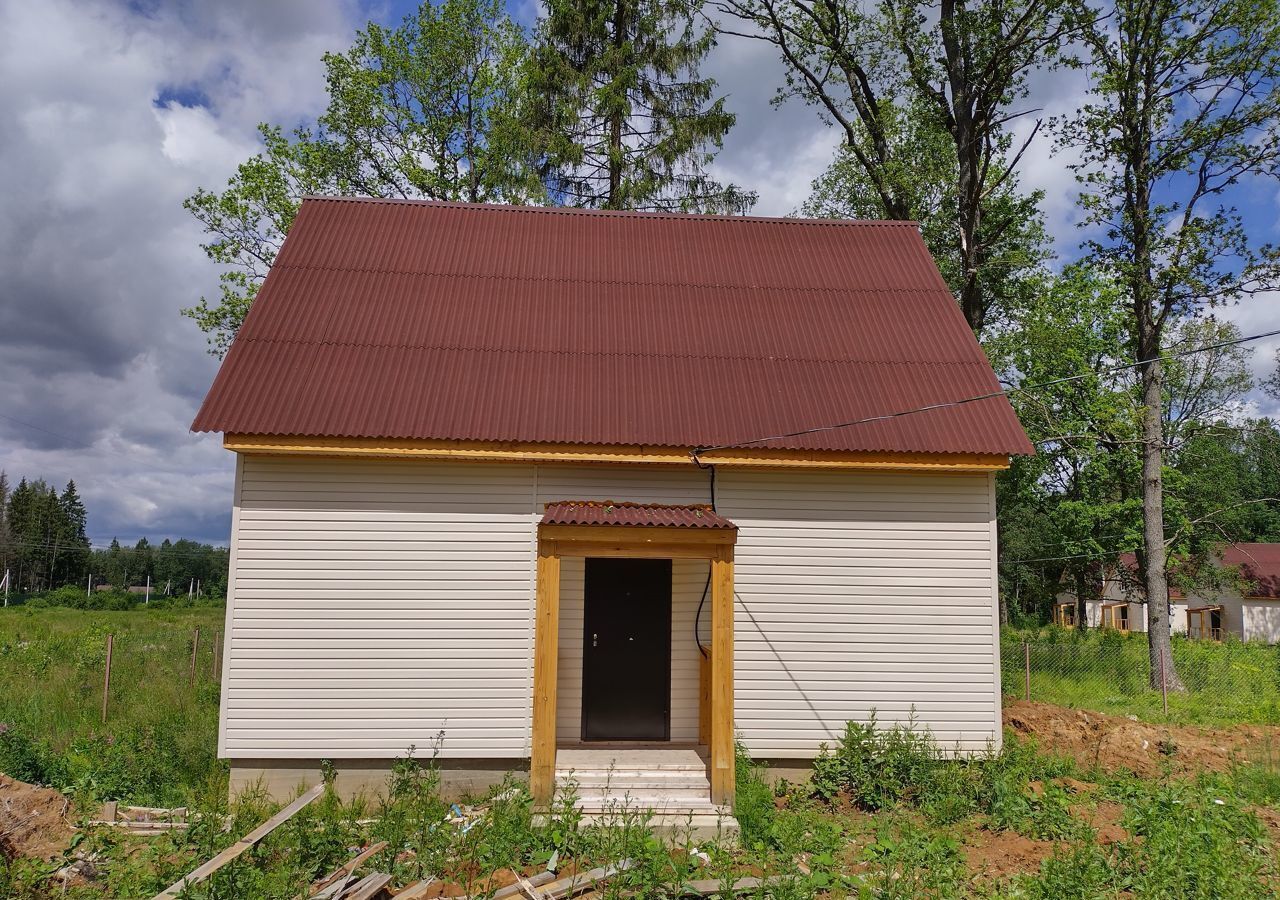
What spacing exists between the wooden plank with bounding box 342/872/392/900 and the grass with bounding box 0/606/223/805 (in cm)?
302

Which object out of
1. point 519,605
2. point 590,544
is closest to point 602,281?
point 590,544

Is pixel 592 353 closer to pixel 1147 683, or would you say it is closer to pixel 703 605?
pixel 703 605

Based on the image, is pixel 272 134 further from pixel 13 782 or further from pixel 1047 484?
pixel 1047 484

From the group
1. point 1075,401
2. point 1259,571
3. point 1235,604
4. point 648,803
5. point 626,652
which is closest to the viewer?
point 648,803

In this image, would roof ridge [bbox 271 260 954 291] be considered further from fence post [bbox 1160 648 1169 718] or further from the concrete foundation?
fence post [bbox 1160 648 1169 718]

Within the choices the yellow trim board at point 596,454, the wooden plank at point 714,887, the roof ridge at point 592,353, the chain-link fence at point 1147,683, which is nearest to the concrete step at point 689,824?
the wooden plank at point 714,887

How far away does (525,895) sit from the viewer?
19.1ft

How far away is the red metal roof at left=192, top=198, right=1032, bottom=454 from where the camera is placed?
8.73 m

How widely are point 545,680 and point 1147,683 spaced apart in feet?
42.0

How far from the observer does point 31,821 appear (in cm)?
673

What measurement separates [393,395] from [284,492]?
4.84 ft

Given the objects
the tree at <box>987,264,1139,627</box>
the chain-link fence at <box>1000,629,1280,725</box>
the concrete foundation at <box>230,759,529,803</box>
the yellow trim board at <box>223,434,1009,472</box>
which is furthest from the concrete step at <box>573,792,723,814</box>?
the tree at <box>987,264,1139,627</box>

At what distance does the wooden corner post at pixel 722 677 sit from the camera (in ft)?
24.8

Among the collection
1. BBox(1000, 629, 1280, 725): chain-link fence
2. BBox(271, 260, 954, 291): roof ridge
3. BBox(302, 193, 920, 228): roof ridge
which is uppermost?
BBox(302, 193, 920, 228): roof ridge
